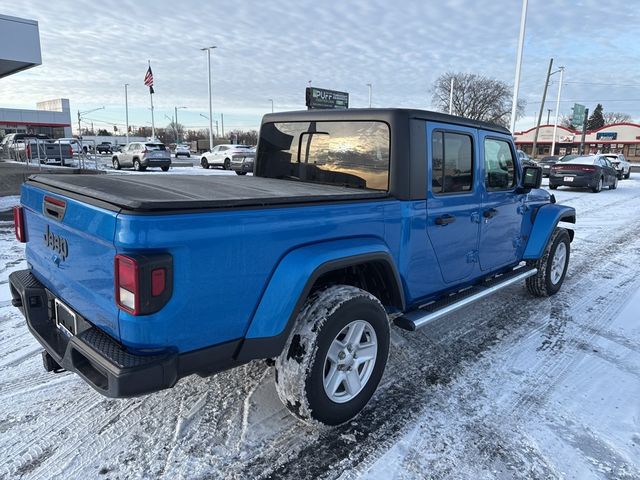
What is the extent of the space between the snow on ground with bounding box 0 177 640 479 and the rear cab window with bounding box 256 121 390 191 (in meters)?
1.53

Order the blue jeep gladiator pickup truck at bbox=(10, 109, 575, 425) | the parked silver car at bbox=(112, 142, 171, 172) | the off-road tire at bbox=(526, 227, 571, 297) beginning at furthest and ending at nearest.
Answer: the parked silver car at bbox=(112, 142, 171, 172) → the off-road tire at bbox=(526, 227, 571, 297) → the blue jeep gladiator pickup truck at bbox=(10, 109, 575, 425)

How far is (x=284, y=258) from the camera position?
2.45 m

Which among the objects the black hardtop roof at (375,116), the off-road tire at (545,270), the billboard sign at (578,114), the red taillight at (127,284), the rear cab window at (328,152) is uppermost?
the billboard sign at (578,114)

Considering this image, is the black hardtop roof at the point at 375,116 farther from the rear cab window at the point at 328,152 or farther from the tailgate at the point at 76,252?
the tailgate at the point at 76,252

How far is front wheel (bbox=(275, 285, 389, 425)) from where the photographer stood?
8.45ft

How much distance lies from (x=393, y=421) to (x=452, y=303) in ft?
3.71

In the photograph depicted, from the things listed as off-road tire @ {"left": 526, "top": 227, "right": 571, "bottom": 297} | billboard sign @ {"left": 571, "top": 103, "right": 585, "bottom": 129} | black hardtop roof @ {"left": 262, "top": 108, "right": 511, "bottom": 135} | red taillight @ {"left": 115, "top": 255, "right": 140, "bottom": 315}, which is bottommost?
off-road tire @ {"left": 526, "top": 227, "right": 571, "bottom": 297}

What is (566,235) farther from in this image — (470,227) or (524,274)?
(470,227)

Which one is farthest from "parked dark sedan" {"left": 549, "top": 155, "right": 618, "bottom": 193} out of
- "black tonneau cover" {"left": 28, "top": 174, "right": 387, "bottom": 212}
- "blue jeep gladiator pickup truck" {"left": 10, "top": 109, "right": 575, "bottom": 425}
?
"black tonneau cover" {"left": 28, "top": 174, "right": 387, "bottom": 212}

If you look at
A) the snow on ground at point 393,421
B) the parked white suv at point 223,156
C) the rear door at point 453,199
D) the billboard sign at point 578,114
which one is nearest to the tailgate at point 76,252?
the snow on ground at point 393,421

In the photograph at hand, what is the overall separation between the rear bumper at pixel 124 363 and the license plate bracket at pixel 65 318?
0.28 feet

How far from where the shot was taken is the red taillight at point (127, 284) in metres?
1.96

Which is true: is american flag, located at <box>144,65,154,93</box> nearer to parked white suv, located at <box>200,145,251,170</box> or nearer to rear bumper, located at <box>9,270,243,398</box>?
parked white suv, located at <box>200,145,251,170</box>

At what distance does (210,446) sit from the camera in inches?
103
